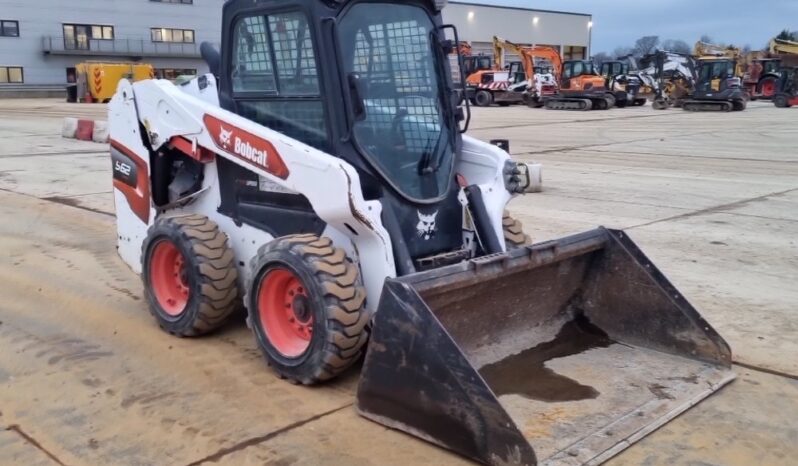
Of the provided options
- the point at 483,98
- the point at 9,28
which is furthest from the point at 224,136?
the point at 9,28

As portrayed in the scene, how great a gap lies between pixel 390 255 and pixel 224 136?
4.52ft

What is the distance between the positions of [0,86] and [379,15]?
54956 mm

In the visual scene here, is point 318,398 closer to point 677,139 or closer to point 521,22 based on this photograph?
point 677,139

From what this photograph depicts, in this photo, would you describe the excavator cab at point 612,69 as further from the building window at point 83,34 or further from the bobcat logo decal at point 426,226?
the building window at point 83,34

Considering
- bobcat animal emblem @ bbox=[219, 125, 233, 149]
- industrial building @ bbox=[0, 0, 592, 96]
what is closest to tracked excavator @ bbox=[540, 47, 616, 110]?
industrial building @ bbox=[0, 0, 592, 96]

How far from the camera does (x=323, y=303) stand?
13.0ft

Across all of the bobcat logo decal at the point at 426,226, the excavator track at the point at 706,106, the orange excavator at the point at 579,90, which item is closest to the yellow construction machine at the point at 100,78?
the orange excavator at the point at 579,90

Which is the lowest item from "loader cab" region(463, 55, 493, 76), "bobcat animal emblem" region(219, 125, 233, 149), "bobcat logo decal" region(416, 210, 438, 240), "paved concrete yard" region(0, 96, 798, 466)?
"paved concrete yard" region(0, 96, 798, 466)

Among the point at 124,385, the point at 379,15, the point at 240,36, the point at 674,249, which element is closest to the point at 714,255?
the point at 674,249

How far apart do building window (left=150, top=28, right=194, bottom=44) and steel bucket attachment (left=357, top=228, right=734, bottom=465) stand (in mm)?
59018

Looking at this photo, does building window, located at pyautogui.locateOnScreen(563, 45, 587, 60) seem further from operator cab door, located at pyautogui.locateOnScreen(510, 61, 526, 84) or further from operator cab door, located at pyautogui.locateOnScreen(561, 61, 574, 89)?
operator cab door, located at pyautogui.locateOnScreen(561, 61, 574, 89)

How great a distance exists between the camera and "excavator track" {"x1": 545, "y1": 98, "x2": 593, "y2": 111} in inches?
1384

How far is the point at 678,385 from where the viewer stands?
423 cm

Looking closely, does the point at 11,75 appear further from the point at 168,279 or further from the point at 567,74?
the point at 168,279
